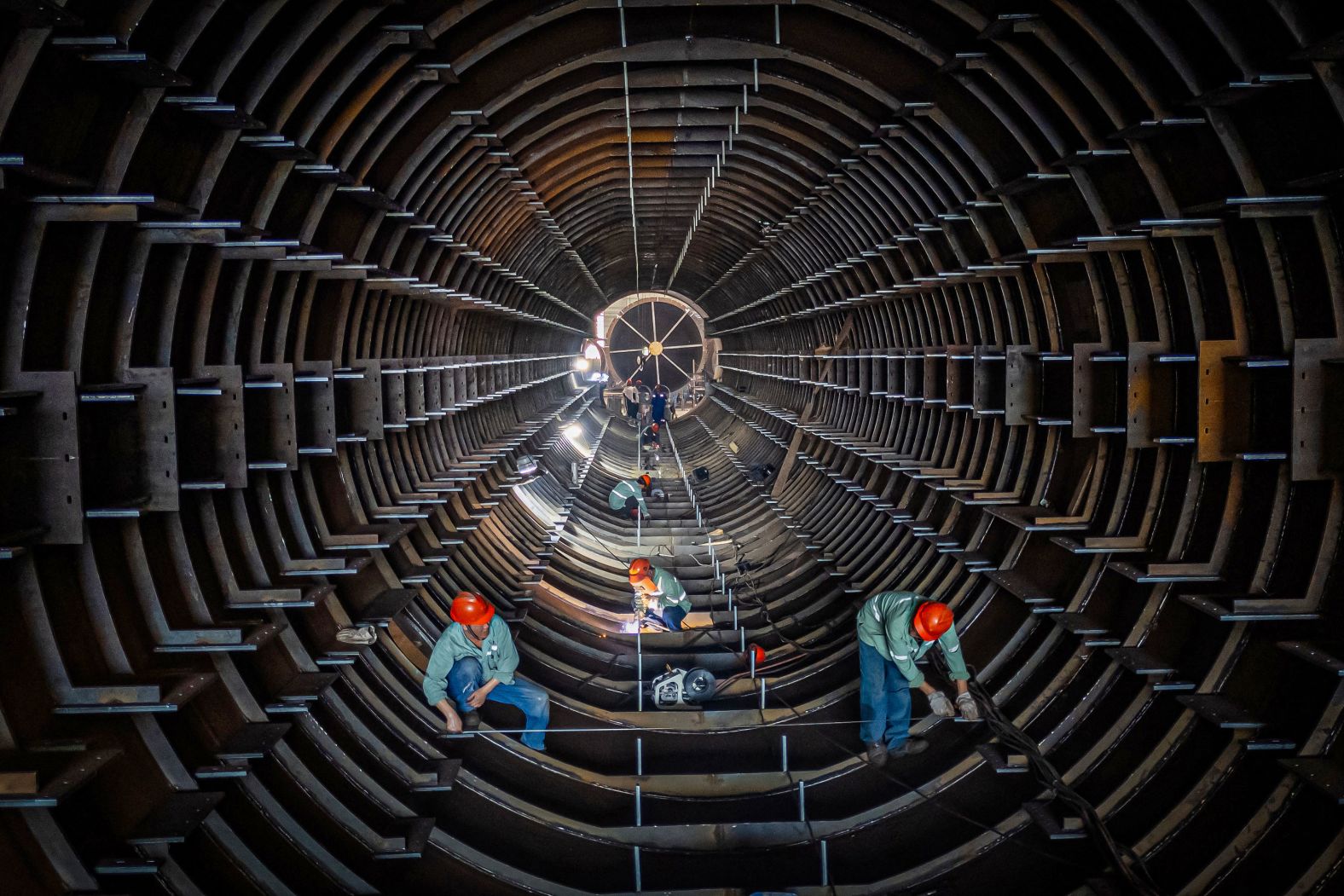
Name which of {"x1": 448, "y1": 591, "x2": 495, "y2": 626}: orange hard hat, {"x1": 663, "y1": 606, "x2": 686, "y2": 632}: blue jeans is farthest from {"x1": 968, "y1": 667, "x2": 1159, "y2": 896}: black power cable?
{"x1": 663, "y1": 606, "x2": 686, "y2": 632}: blue jeans

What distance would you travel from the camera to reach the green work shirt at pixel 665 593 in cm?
1080

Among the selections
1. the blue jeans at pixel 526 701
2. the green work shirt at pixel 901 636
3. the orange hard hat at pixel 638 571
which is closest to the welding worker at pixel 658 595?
the orange hard hat at pixel 638 571

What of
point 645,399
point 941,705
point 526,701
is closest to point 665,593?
point 526,701

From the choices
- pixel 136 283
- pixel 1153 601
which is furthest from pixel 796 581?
pixel 136 283

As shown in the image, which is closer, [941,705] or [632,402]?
[941,705]

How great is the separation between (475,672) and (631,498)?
369 inches

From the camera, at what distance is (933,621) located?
673 centimetres

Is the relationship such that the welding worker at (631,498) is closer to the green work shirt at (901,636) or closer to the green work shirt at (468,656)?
the green work shirt at (468,656)

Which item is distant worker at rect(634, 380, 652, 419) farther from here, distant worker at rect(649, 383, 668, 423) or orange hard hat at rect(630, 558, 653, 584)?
orange hard hat at rect(630, 558, 653, 584)

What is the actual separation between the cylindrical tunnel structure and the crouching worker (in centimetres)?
31

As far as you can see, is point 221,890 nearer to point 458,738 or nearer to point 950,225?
point 458,738

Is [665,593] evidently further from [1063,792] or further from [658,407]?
[658,407]

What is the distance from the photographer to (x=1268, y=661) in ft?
16.5

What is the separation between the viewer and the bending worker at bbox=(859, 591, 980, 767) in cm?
683
